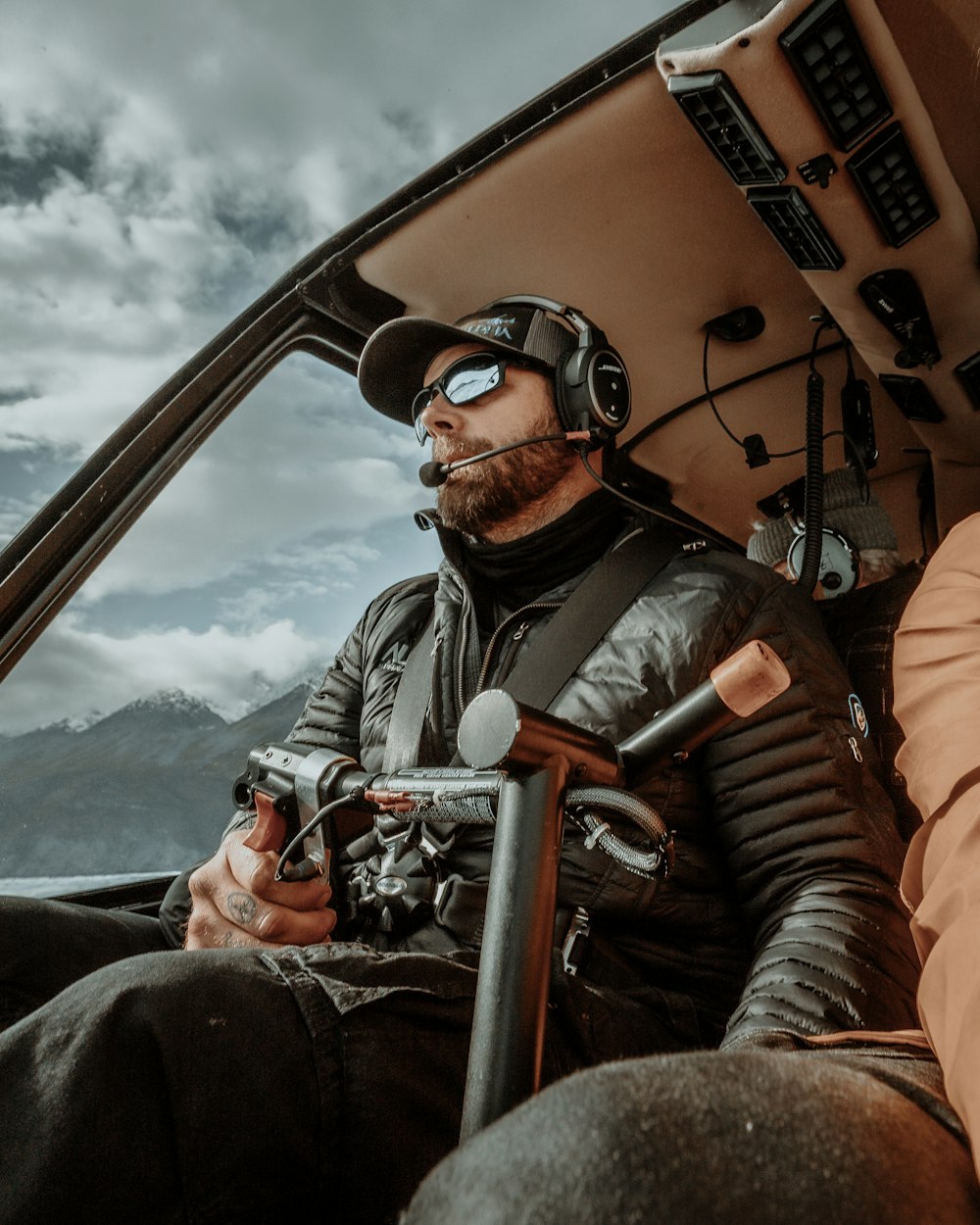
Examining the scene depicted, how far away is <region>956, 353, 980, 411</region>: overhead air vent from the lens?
1.85m

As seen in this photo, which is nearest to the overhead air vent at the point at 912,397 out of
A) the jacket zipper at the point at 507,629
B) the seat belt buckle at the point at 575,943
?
the jacket zipper at the point at 507,629

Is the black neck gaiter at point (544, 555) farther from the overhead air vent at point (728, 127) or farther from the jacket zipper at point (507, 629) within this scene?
the overhead air vent at point (728, 127)

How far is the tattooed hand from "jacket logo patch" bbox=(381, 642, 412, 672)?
0.61m

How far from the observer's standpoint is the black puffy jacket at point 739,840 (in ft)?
3.55

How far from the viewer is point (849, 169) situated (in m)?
1.45

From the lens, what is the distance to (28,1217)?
0.63 metres

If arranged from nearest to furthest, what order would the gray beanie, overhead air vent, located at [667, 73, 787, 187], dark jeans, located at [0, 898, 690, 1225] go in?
1. dark jeans, located at [0, 898, 690, 1225]
2. overhead air vent, located at [667, 73, 787, 187]
3. the gray beanie

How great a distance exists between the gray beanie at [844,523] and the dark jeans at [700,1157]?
169 cm

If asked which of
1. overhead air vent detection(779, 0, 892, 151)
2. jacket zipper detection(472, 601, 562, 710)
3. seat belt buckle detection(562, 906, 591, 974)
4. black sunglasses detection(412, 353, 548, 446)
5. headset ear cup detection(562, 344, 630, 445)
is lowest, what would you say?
seat belt buckle detection(562, 906, 591, 974)

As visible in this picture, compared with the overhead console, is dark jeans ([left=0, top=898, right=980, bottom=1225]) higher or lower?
lower

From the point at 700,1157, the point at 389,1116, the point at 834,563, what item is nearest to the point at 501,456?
the point at 834,563

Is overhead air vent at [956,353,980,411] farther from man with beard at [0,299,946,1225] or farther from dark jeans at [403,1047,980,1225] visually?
dark jeans at [403,1047,980,1225]

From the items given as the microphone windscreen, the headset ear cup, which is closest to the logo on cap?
the headset ear cup

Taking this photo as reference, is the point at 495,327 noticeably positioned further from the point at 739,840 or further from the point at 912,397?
the point at 739,840
